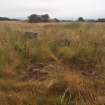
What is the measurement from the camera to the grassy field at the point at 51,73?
3.75 meters

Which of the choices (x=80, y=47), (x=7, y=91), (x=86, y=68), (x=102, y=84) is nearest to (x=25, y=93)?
(x=7, y=91)

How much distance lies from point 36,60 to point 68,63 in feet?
1.91

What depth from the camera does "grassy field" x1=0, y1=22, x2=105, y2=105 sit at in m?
3.75

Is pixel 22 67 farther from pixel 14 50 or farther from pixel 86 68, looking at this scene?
pixel 86 68

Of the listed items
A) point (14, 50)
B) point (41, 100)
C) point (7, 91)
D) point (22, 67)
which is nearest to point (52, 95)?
point (41, 100)

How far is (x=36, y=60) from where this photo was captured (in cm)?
550

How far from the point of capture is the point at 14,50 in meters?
5.64

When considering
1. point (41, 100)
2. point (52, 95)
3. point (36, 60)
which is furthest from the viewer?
point (36, 60)

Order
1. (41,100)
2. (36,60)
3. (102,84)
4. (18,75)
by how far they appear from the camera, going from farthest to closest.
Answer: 1. (36,60)
2. (18,75)
3. (102,84)
4. (41,100)

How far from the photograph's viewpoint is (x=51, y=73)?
452 centimetres

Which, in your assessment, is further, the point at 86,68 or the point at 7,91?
the point at 86,68

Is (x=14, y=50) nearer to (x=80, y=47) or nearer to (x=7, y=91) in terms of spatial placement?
(x=80, y=47)

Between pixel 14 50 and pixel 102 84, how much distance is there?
6.60 ft

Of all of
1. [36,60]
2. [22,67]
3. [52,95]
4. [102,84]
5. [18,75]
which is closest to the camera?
[52,95]
